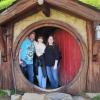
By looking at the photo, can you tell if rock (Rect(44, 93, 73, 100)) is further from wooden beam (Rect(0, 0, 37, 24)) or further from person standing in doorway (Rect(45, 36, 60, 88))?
wooden beam (Rect(0, 0, 37, 24))

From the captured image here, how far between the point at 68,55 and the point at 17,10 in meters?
2.21

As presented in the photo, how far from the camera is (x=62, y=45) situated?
487 inches

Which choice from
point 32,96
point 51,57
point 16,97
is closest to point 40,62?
point 51,57

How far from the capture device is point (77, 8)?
1078 centimetres

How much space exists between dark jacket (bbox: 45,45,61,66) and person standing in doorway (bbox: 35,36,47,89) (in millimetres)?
135

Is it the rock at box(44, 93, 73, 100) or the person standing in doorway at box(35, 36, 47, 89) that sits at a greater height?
the person standing in doorway at box(35, 36, 47, 89)

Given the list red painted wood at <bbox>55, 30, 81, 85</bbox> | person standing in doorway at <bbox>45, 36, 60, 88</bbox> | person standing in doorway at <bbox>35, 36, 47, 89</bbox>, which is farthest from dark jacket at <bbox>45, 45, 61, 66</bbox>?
red painted wood at <bbox>55, 30, 81, 85</bbox>

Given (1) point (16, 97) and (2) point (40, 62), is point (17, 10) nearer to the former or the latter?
(2) point (40, 62)

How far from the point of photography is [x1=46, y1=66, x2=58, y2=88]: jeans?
11961mm

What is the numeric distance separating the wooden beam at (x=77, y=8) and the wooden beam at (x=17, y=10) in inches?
19.4

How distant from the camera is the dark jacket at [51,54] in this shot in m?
11.7

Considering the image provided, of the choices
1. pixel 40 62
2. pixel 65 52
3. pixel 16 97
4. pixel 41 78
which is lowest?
pixel 16 97

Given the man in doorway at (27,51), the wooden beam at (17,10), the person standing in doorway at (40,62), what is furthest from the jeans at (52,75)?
the wooden beam at (17,10)

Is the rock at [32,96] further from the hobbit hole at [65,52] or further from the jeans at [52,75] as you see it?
the jeans at [52,75]
